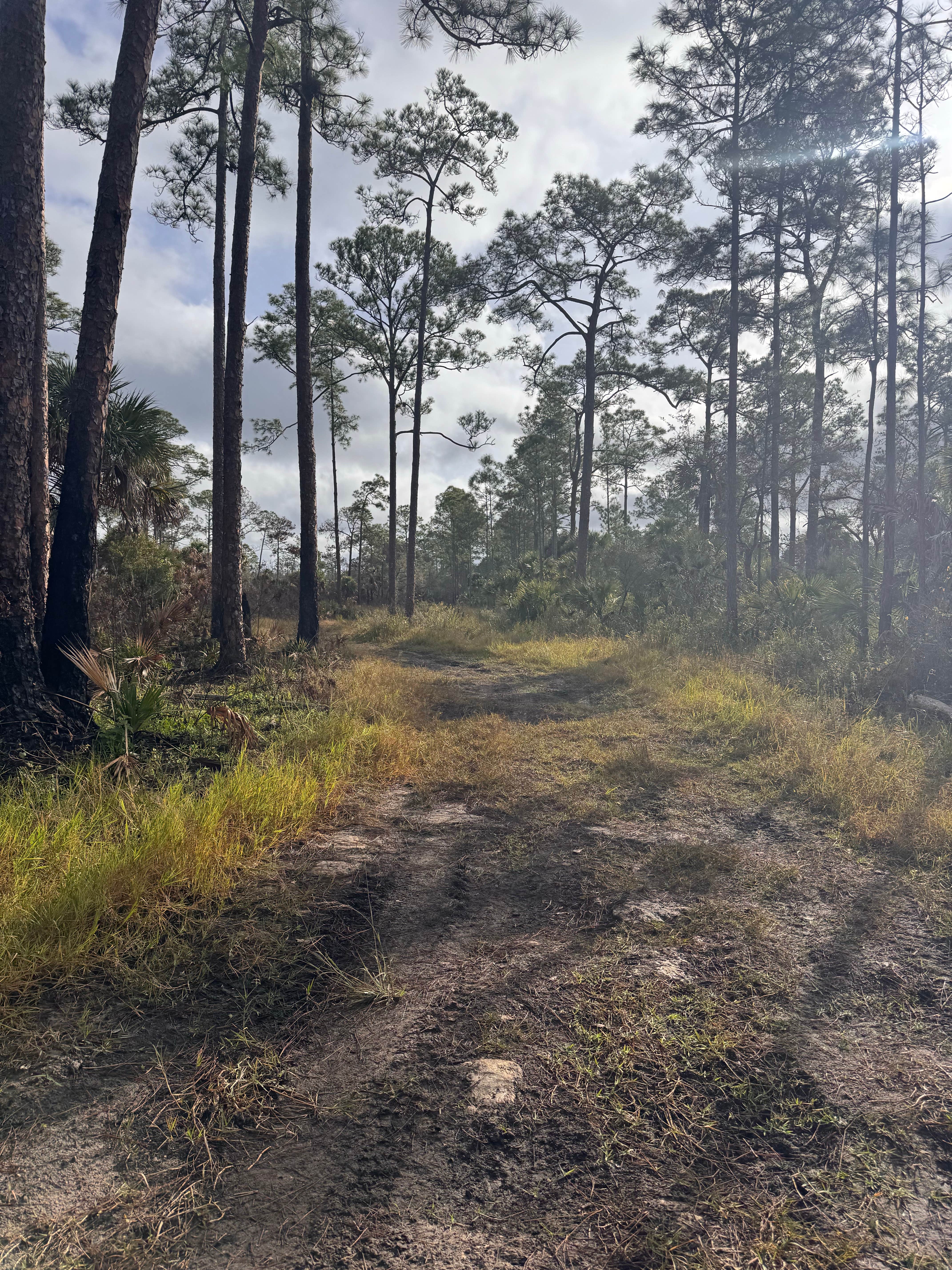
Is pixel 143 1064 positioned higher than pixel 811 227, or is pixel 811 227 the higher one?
pixel 811 227

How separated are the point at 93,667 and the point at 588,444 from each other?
56.9 feet

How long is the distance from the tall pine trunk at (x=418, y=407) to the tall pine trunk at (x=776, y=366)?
9.86 metres

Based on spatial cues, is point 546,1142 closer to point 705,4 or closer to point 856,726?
point 856,726

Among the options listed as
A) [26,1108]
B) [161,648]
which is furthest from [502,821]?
[161,648]

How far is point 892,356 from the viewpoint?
34.3 ft

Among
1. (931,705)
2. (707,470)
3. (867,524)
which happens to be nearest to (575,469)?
(707,470)

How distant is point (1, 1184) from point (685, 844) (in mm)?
3411

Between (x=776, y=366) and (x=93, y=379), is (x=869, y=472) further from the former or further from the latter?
(x=93, y=379)

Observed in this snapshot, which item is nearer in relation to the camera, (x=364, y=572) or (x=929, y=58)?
(x=929, y=58)

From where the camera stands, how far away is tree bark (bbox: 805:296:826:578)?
18969mm

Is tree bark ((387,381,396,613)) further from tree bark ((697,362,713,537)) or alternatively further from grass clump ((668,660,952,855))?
grass clump ((668,660,952,855))

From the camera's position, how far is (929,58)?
391 inches

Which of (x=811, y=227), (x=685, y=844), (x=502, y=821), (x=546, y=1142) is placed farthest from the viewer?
(x=811, y=227)

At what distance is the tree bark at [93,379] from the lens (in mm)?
4617
